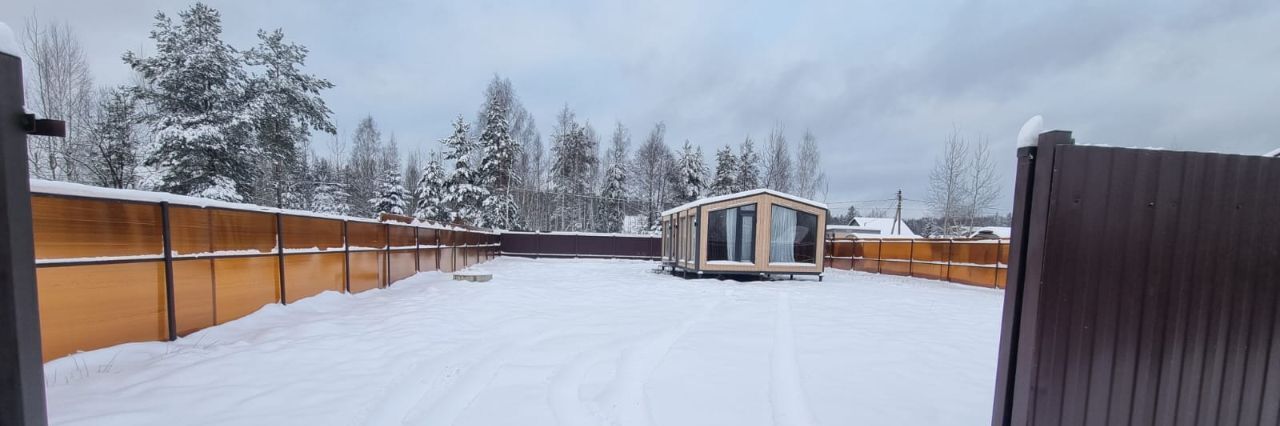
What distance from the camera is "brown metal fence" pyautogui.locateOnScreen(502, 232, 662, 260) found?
23.5 metres

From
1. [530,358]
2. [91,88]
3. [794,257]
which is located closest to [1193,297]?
[530,358]

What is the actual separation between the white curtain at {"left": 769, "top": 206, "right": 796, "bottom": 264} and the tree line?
15.3m

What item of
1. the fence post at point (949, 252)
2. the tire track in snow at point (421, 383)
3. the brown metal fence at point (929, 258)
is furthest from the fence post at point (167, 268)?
the fence post at point (949, 252)

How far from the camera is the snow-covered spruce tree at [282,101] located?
47.6ft

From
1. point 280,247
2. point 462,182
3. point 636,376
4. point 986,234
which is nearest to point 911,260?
point 986,234

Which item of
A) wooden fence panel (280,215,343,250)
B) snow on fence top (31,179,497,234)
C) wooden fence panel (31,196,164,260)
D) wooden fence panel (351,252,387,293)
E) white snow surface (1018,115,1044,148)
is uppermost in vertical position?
white snow surface (1018,115,1044,148)

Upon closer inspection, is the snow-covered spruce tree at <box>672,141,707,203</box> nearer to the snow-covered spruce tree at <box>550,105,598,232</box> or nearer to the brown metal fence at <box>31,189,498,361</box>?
the snow-covered spruce tree at <box>550,105,598,232</box>

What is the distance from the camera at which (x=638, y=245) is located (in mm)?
24078

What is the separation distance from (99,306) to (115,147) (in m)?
17.8

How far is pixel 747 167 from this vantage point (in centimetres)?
3130

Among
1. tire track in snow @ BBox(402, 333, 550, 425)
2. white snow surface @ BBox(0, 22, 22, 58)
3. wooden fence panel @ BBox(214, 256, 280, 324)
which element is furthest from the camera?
wooden fence panel @ BBox(214, 256, 280, 324)

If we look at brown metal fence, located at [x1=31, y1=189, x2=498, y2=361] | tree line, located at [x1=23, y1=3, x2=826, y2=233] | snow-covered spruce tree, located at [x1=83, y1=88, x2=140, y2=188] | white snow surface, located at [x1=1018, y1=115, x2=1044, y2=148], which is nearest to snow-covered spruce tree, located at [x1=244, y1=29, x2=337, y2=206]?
tree line, located at [x1=23, y1=3, x2=826, y2=233]

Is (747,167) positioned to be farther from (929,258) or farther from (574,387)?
(574,387)

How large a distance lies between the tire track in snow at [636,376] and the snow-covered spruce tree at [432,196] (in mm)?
22846
